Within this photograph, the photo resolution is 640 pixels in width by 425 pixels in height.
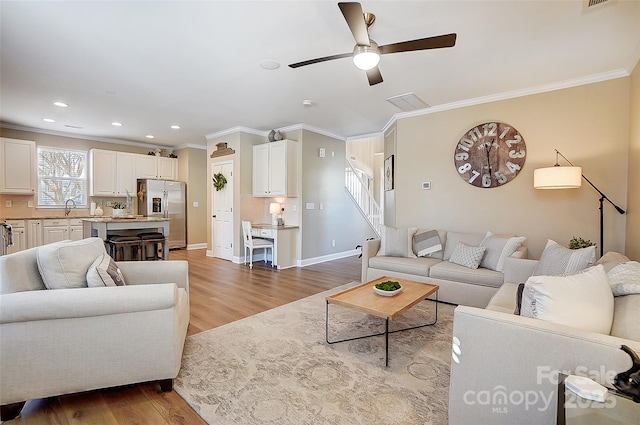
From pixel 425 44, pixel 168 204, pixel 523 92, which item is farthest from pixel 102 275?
pixel 168 204

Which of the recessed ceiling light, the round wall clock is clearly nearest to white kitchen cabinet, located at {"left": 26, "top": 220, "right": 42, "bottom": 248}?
the recessed ceiling light

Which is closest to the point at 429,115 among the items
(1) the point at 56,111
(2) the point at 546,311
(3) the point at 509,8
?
(3) the point at 509,8

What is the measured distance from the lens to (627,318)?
1306 mm

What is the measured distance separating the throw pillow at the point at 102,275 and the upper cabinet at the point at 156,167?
6.18 metres

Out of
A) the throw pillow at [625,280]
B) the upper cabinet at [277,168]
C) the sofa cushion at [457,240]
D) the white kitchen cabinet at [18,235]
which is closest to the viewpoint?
the throw pillow at [625,280]

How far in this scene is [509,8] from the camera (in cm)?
221

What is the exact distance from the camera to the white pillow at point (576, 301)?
4.37ft

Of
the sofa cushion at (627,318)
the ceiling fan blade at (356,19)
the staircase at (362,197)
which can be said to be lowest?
the sofa cushion at (627,318)

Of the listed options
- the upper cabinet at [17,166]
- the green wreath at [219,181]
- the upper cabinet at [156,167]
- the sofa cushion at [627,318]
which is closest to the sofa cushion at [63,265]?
the sofa cushion at [627,318]

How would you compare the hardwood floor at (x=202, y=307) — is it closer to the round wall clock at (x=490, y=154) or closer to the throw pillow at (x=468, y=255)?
the throw pillow at (x=468, y=255)

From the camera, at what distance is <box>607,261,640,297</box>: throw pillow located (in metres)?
1.45

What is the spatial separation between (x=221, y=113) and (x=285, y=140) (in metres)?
1.24

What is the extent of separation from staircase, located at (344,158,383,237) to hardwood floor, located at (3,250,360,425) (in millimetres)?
1152

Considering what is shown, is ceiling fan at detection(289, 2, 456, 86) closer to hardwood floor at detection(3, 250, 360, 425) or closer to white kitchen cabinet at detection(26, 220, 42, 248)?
hardwood floor at detection(3, 250, 360, 425)
